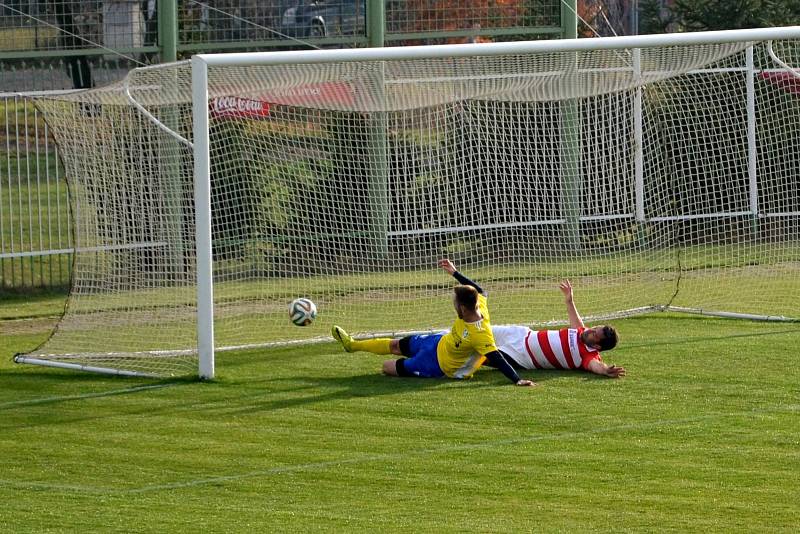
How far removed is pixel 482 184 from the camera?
13.4 meters

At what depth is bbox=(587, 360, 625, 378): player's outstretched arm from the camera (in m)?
9.97

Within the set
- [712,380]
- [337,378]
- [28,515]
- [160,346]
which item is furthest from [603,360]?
[28,515]

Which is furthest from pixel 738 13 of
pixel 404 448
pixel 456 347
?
pixel 404 448

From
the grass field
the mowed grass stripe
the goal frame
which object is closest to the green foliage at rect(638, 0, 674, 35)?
the goal frame

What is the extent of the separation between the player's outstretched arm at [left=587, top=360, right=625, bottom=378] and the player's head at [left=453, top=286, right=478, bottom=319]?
1.08 meters

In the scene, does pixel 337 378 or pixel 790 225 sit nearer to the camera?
pixel 337 378

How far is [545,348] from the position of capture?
10141 millimetres

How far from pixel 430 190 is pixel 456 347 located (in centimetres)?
386

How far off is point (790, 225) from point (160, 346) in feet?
20.4

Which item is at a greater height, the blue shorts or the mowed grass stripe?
the blue shorts

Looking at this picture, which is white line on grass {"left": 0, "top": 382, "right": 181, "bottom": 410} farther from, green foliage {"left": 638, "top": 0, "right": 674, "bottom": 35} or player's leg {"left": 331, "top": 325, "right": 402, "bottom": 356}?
green foliage {"left": 638, "top": 0, "right": 674, "bottom": 35}

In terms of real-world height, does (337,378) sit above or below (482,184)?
below

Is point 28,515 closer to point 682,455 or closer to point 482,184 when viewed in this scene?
point 682,455

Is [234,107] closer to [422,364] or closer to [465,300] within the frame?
[422,364]
